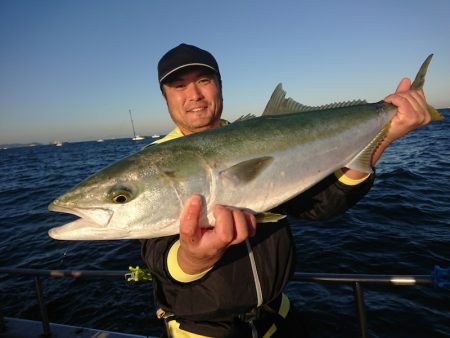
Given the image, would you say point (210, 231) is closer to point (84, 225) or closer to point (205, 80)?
point (84, 225)

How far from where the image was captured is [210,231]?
7.60 ft

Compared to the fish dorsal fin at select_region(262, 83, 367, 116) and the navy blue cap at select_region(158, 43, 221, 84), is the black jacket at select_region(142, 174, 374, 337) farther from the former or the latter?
the navy blue cap at select_region(158, 43, 221, 84)

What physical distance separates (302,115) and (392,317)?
535 centimetres

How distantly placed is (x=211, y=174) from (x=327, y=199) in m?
1.57

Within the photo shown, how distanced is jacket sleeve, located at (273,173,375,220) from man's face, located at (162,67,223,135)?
4.69 feet

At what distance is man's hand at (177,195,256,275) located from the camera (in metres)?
2.24

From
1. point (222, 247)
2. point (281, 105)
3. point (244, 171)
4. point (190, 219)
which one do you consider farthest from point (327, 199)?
point (190, 219)

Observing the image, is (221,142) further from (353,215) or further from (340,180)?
(353,215)

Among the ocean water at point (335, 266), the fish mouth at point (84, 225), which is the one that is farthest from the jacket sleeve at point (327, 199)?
the ocean water at point (335, 266)

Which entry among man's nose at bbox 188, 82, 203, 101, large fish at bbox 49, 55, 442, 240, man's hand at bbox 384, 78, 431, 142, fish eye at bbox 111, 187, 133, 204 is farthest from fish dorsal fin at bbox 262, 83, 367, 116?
fish eye at bbox 111, 187, 133, 204

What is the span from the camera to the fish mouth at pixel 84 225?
2.38 m

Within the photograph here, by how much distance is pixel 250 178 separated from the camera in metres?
2.66

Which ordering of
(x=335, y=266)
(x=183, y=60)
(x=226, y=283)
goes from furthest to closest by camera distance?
(x=335, y=266)
(x=183, y=60)
(x=226, y=283)

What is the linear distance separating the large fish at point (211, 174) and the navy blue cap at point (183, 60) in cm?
92
